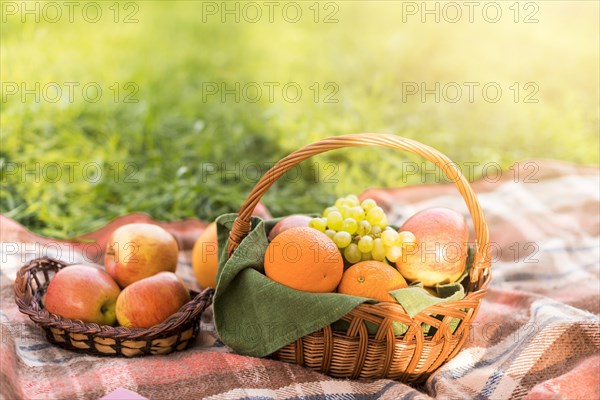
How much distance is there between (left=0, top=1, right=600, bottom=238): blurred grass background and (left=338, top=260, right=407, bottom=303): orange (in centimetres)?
107

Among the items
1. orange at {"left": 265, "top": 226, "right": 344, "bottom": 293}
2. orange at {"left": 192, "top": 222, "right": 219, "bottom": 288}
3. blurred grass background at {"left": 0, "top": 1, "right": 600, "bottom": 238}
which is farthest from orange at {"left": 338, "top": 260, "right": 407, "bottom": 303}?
blurred grass background at {"left": 0, "top": 1, "right": 600, "bottom": 238}

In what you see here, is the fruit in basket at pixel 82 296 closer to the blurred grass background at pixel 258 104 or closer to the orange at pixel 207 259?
the orange at pixel 207 259

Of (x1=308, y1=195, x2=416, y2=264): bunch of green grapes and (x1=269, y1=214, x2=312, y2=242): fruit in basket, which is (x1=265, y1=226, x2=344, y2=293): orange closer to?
(x1=308, y1=195, x2=416, y2=264): bunch of green grapes

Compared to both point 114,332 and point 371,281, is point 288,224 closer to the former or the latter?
point 371,281

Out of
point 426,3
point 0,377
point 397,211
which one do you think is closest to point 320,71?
point 426,3

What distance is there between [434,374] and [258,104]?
2.23 meters

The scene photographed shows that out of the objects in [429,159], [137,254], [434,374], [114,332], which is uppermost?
[429,159]

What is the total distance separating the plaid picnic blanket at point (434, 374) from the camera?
124 centimetres

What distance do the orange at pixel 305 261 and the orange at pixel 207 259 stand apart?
371 mm

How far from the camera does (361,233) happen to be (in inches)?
55.5

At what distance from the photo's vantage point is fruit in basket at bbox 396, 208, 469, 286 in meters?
1.34

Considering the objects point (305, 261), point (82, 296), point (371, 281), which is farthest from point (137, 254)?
point (371, 281)

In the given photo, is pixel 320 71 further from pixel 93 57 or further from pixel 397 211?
pixel 397 211

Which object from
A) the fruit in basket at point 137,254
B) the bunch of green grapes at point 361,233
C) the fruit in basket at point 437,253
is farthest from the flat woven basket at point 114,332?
the fruit in basket at point 437,253
